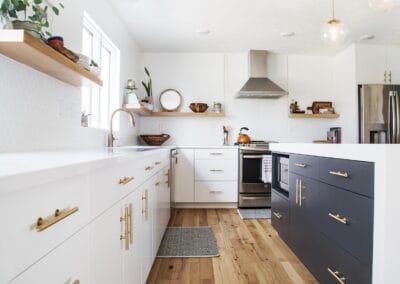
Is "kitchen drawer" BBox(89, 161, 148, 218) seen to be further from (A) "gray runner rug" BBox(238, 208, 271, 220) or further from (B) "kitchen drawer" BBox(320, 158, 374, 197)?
(A) "gray runner rug" BBox(238, 208, 271, 220)

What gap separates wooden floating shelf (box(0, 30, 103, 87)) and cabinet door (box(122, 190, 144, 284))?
31.4 inches

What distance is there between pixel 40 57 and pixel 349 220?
1718mm

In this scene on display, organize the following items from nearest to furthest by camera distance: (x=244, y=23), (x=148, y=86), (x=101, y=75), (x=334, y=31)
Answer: (x=334, y=31) → (x=101, y=75) → (x=244, y=23) → (x=148, y=86)

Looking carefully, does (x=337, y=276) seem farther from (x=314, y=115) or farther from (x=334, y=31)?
(x=314, y=115)

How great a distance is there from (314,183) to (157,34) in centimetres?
279

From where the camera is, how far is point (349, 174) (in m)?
1.22

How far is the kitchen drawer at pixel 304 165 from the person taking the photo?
5.27 feet

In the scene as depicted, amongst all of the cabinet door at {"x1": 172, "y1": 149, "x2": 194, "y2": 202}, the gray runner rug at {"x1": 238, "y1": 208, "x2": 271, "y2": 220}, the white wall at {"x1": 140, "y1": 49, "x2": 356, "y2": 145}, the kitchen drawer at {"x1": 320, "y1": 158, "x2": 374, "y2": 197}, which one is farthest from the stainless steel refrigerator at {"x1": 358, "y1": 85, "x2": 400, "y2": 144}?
the kitchen drawer at {"x1": 320, "y1": 158, "x2": 374, "y2": 197}

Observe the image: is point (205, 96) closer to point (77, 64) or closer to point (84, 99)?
point (84, 99)

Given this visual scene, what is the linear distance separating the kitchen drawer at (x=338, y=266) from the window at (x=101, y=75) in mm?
2002

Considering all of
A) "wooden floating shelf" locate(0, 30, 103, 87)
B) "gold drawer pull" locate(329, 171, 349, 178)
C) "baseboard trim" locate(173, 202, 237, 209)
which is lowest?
"baseboard trim" locate(173, 202, 237, 209)

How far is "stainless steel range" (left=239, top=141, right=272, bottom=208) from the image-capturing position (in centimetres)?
342

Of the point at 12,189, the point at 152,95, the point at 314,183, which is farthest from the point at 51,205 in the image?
the point at 152,95

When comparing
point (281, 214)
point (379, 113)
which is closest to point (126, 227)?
point (281, 214)
